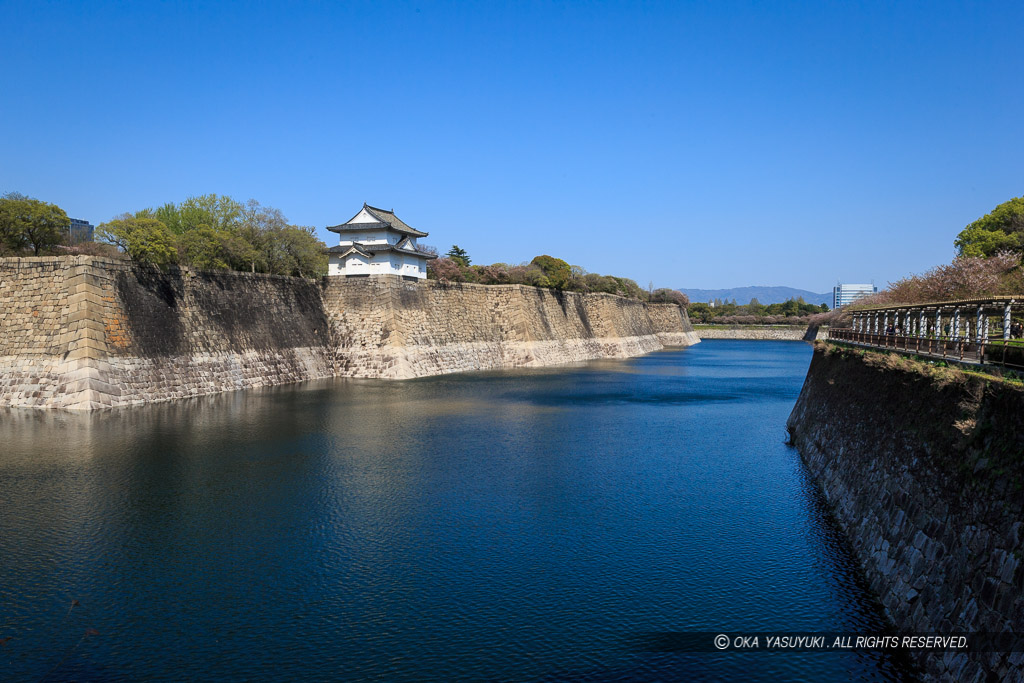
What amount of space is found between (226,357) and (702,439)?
1733cm

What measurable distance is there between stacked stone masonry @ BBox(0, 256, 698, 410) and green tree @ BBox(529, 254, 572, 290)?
454 cm

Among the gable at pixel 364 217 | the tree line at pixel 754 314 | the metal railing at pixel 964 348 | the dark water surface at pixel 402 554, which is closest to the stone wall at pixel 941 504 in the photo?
the dark water surface at pixel 402 554

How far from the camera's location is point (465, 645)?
20.8 feet

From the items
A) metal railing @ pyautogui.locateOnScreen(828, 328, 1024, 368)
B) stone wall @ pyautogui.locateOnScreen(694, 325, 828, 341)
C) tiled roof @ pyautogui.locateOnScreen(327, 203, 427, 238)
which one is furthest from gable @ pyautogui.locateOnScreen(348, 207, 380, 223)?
stone wall @ pyautogui.locateOnScreen(694, 325, 828, 341)

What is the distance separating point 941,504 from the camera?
6.19m

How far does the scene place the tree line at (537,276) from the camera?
51.2 meters

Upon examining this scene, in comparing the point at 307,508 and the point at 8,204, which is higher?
the point at 8,204

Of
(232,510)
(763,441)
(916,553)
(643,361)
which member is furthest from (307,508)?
(643,361)

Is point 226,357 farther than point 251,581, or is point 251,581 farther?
point 226,357

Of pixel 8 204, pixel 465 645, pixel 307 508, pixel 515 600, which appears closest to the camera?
pixel 465 645

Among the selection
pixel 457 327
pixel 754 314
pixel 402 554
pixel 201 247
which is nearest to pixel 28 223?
pixel 201 247

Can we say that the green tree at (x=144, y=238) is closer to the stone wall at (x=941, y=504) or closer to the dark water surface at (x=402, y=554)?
the dark water surface at (x=402, y=554)

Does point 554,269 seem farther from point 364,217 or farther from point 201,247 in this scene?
point 201,247

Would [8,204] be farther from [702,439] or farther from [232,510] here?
[702,439]
